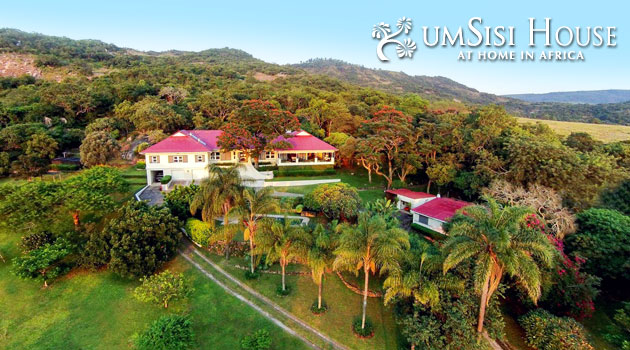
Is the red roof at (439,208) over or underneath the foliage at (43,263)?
over

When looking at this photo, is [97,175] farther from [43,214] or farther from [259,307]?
[259,307]

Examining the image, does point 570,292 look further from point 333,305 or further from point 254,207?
point 254,207

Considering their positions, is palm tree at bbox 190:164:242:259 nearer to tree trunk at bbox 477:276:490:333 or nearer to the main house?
the main house

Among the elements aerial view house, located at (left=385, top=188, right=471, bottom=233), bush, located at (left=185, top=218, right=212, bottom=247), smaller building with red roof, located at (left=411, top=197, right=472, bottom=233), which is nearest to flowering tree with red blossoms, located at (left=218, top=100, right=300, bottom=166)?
bush, located at (left=185, top=218, right=212, bottom=247)

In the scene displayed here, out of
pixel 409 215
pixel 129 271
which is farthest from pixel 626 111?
pixel 129 271

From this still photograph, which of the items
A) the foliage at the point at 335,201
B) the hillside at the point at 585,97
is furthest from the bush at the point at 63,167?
the hillside at the point at 585,97

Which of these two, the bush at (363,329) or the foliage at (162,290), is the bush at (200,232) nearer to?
the foliage at (162,290)
